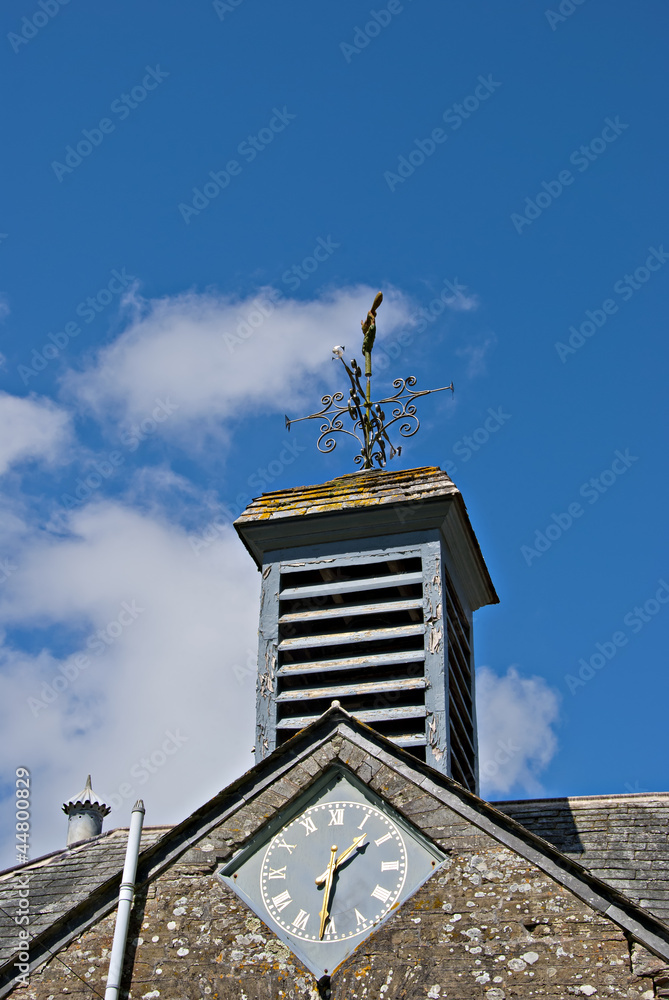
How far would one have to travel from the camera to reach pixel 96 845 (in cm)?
1250

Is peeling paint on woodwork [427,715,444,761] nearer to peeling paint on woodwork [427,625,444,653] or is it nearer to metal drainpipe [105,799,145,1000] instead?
peeling paint on woodwork [427,625,444,653]

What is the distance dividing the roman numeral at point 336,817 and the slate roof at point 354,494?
4.23 m

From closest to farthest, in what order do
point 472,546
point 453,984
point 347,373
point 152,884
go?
1. point 453,984
2. point 152,884
3. point 472,546
4. point 347,373

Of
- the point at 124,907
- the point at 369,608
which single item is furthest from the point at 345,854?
the point at 369,608

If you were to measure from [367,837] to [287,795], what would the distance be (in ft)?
2.48

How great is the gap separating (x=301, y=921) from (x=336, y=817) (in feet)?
2.97

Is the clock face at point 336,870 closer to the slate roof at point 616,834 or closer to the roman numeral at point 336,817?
the roman numeral at point 336,817

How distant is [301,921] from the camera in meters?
8.70

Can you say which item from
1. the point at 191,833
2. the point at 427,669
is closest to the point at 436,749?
the point at 427,669

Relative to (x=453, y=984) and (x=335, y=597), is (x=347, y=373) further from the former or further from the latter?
(x=453, y=984)

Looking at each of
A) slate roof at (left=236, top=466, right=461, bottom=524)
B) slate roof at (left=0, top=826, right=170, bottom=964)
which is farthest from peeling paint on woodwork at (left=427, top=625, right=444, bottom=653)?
slate roof at (left=0, top=826, right=170, bottom=964)

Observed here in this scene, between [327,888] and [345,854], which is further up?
[345,854]

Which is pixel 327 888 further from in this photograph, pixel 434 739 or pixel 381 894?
pixel 434 739

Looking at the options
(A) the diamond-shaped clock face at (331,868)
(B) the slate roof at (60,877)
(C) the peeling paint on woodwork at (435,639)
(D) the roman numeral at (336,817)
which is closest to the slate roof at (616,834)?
(C) the peeling paint on woodwork at (435,639)
